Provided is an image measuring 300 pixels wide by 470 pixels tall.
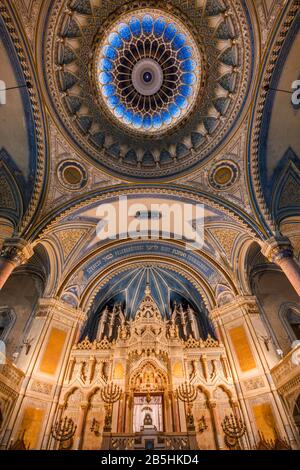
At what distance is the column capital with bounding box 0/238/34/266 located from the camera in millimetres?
9758

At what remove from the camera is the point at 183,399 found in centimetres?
978

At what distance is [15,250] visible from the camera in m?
9.98

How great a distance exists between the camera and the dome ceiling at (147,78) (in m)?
10.2

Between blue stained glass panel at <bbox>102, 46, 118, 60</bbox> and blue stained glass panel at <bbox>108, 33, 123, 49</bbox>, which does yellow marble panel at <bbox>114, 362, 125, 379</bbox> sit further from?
blue stained glass panel at <bbox>108, 33, 123, 49</bbox>

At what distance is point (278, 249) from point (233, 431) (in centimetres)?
729

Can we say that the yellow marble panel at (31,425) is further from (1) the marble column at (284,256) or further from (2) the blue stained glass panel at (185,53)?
(2) the blue stained glass panel at (185,53)

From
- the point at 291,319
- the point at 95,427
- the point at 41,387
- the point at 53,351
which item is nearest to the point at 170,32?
the point at 291,319

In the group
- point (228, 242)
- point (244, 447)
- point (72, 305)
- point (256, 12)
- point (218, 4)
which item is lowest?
point (244, 447)

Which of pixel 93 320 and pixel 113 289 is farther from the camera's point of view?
pixel 113 289

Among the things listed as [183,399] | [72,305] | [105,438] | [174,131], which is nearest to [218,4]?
[174,131]

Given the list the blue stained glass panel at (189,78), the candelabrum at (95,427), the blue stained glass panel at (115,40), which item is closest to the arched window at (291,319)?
the candelabrum at (95,427)

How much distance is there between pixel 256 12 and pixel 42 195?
460 inches

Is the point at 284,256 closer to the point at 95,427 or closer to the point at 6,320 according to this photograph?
the point at 95,427

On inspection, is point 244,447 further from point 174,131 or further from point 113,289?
point 174,131
